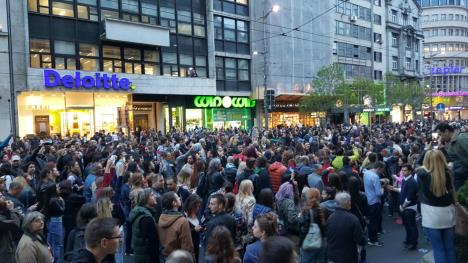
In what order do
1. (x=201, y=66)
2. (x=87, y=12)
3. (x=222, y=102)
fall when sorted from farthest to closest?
(x=222, y=102) < (x=201, y=66) < (x=87, y=12)

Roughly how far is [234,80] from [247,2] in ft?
24.7

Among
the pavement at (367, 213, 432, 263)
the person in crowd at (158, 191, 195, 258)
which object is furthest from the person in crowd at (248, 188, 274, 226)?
the pavement at (367, 213, 432, 263)

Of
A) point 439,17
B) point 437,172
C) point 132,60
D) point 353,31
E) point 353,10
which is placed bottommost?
point 437,172

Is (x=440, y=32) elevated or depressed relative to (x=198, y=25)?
elevated

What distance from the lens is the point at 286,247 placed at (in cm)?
280

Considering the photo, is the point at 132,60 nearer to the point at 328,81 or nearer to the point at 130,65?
the point at 130,65

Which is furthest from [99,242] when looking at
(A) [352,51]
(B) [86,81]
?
(A) [352,51]

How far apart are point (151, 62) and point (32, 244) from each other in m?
27.7

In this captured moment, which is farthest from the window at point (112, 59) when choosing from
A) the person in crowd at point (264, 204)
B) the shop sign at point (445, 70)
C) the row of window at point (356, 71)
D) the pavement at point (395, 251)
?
the shop sign at point (445, 70)

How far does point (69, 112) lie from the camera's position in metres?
27.0

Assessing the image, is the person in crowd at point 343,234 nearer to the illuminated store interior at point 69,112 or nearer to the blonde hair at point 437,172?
the blonde hair at point 437,172

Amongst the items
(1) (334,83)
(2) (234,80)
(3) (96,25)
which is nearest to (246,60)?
(2) (234,80)

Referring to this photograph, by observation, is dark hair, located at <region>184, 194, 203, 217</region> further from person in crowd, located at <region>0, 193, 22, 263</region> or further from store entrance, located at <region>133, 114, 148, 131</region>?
store entrance, located at <region>133, 114, 148, 131</region>

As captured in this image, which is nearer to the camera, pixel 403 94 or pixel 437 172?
pixel 437 172
